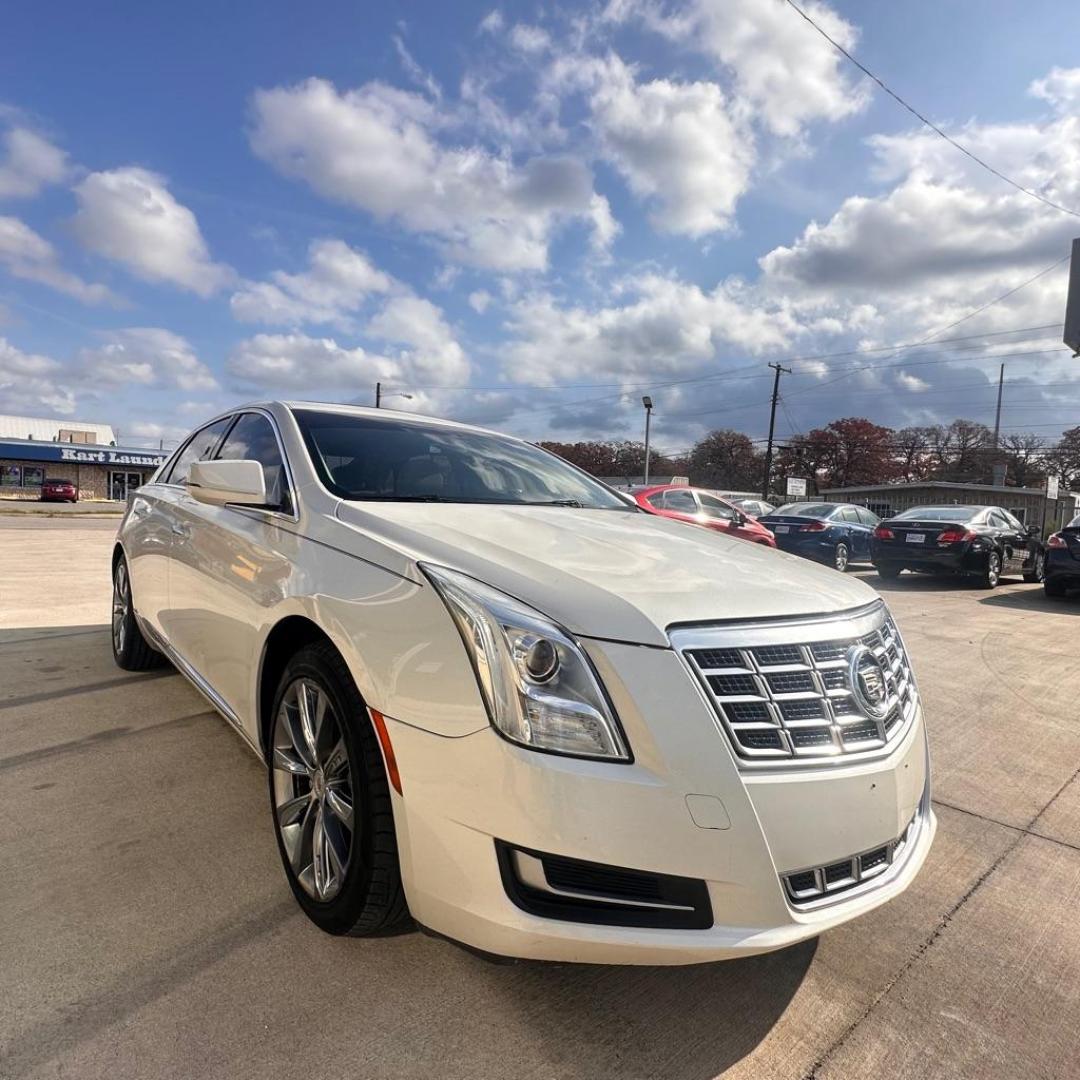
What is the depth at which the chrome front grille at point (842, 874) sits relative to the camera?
1591 mm

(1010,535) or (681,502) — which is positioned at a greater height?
(681,502)

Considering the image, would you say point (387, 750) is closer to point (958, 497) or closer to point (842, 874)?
point (842, 874)

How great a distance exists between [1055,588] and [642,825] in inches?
423

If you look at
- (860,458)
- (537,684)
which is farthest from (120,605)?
(860,458)

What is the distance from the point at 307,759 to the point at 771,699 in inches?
54.1

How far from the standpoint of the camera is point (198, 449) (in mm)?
4137

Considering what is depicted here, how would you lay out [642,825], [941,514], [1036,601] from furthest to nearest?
[941,514]
[1036,601]
[642,825]

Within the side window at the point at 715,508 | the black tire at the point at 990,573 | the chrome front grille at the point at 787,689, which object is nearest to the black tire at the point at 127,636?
the chrome front grille at the point at 787,689

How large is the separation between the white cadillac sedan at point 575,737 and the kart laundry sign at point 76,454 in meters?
55.8

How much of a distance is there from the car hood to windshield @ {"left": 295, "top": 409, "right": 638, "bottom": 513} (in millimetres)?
245

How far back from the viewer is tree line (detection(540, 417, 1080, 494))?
6444cm

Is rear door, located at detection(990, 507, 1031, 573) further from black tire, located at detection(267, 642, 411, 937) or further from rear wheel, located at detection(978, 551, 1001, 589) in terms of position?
black tire, located at detection(267, 642, 411, 937)

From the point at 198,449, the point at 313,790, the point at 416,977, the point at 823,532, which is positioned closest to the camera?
the point at 416,977

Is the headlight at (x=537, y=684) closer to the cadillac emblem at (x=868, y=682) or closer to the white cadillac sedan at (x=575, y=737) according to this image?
the white cadillac sedan at (x=575, y=737)
